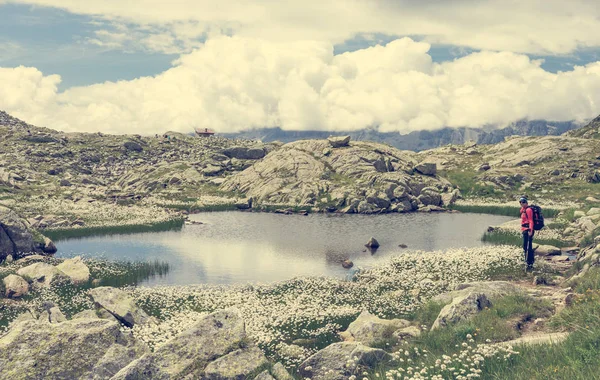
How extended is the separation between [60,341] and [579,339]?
674 inches

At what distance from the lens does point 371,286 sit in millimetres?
41625

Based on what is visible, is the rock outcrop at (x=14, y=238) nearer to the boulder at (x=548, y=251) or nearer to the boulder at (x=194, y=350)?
the boulder at (x=194, y=350)

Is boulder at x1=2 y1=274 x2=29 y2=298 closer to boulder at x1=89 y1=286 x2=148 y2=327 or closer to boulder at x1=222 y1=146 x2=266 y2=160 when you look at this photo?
boulder at x1=89 y1=286 x2=148 y2=327

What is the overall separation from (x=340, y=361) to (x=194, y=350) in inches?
233

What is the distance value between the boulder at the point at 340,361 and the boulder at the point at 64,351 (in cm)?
700

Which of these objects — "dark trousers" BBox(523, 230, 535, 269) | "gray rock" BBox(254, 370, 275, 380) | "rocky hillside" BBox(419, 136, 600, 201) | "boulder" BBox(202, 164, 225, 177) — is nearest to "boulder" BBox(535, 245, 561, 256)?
"dark trousers" BBox(523, 230, 535, 269)

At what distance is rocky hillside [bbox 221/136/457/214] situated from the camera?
340 feet

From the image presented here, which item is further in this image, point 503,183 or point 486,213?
point 503,183

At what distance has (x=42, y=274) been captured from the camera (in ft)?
141

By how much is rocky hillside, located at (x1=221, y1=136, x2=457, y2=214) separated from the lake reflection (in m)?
11.0

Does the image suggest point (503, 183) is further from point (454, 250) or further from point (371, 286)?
point (371, 286)

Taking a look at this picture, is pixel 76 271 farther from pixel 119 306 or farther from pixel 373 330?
pixel 373 330

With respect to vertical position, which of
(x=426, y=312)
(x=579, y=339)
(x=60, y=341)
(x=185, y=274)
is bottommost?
(x=185, y=274)

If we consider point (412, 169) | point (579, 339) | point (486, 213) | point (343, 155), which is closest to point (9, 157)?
point (343, 155)
